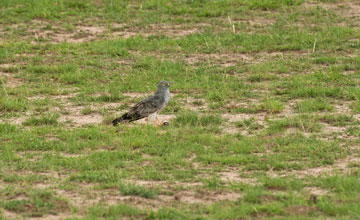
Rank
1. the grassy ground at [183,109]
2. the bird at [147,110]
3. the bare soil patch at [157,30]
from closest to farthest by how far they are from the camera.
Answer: the grassy ground at [183,109]
the bird at [147,110]
the bare soil patch at [157,30]

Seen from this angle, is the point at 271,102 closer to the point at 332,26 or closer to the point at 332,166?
the point at 332,166

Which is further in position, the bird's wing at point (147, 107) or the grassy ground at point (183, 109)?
the bird's wing at point (147, 107)

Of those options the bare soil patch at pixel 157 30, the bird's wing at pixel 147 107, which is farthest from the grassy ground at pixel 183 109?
the bird's wing at pixel 147 107

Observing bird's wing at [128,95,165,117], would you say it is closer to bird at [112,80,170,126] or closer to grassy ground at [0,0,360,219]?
bird at [112,80,170,126]

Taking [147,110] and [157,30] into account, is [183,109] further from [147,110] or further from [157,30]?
[157,30]

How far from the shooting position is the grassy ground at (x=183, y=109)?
764 centimetres

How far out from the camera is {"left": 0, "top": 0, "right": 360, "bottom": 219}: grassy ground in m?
7.64

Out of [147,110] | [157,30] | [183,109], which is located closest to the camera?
[147,110]

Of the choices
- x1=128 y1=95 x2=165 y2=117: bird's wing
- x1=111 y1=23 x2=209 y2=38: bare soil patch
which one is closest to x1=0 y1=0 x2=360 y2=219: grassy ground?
x1=111 y1=23 x2=209 y2=38: bare soil patch

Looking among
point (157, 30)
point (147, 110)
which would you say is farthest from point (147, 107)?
point (157, 30)

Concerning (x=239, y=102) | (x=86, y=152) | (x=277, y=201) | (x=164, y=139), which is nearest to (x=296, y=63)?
(x=239, y=102)

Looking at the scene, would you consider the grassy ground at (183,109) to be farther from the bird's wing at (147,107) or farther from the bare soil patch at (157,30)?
the bird's wing at (147,107)

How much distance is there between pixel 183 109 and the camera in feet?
35.7

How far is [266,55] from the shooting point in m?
13.7
